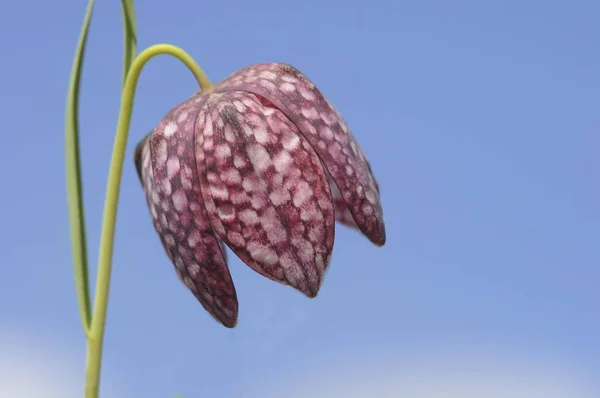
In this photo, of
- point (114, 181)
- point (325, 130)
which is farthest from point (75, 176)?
point (325, 130)

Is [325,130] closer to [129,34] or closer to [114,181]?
[114,181]

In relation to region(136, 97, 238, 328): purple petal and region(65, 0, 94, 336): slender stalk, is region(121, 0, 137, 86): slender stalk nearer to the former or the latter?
region(65, 0, 94, 336): slender stalk

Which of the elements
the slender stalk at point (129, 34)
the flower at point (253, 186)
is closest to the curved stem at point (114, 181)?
the flower at point (253, 186)

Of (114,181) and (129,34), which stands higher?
(129,34)

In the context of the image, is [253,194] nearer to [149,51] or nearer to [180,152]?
[180,152]

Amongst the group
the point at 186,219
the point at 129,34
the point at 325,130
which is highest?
the point at 129,34

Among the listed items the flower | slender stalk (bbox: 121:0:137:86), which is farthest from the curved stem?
slender stalk (bbox: 121:0:137:86)

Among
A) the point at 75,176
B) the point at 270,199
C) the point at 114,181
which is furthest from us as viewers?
the point at 75,176
